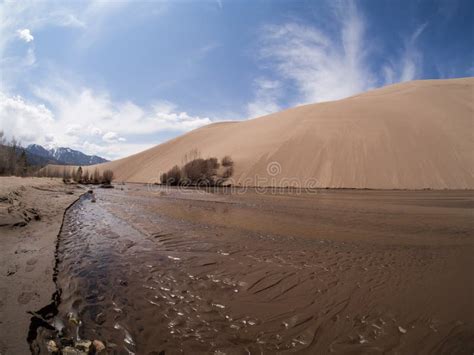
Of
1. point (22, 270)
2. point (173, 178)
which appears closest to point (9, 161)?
point (173, 178)

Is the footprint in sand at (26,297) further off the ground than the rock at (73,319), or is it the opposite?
the footprint in sand at (26,297)

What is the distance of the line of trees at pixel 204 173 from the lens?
106ft

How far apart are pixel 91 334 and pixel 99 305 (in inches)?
24.9

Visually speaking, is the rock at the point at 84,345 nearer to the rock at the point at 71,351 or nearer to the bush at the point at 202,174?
the rock at the point at 71,351

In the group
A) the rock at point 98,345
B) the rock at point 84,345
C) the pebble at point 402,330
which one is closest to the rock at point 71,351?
the rock at point 84,345

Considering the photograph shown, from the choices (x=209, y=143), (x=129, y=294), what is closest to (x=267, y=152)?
(x=209, y=143)

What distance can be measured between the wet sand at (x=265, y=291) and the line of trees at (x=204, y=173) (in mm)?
25382

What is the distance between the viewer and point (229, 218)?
934 cm

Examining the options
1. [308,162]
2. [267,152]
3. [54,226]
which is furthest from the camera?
[267,152]

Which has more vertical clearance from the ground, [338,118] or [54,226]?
[338,118]

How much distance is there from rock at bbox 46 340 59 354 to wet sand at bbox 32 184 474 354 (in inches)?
2.7

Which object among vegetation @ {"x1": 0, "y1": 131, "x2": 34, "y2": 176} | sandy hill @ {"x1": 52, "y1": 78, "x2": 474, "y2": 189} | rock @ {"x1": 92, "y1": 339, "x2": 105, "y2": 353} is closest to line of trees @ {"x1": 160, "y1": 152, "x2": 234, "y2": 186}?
sandy hill @ {"x1": 52, "y1": 78, "x2": 474, "y2": 189}

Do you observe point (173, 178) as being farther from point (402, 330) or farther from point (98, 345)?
point (402, 330)

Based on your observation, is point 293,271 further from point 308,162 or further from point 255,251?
point 308,162
